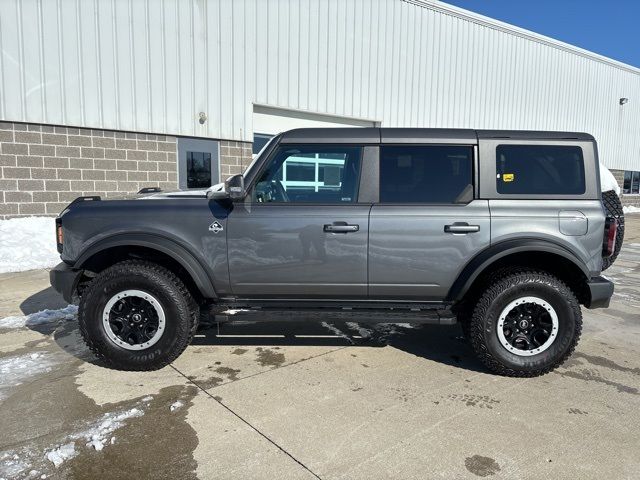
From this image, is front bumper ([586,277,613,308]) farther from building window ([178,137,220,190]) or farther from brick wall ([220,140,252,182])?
brick wall ([220,140,252,182])

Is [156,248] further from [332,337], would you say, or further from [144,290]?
[332,337]

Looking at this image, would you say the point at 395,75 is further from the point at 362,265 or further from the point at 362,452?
the point at 362,452

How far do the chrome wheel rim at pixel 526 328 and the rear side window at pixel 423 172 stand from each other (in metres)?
1.10

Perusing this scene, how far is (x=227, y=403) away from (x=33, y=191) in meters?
8.02

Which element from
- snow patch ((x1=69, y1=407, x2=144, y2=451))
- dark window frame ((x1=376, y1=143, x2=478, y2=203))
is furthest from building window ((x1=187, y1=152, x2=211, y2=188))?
snow patch ((x1=69, y1=407, x2=144, y2=451))

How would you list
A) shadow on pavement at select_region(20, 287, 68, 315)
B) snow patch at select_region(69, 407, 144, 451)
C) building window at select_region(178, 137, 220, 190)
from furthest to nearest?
building window at select_region(178, 137, 220, 190)
shadow on pavement at select_region(20, 287, 68, 315)
snow patch at select_region(69, 407, 144, 451)

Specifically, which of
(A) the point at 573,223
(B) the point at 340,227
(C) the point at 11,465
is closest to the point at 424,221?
(B) the point at 340,227

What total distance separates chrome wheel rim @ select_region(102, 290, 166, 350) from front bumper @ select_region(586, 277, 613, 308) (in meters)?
3.47

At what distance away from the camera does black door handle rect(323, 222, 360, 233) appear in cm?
355

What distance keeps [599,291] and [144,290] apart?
12.0ft

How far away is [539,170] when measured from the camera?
143 inches

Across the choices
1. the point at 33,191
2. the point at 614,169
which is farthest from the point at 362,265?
the point at 614,169

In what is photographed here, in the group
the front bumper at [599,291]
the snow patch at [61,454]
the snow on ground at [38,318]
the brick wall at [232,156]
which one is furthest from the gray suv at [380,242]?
the brick wall at [232,156]

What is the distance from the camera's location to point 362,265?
3604mm
